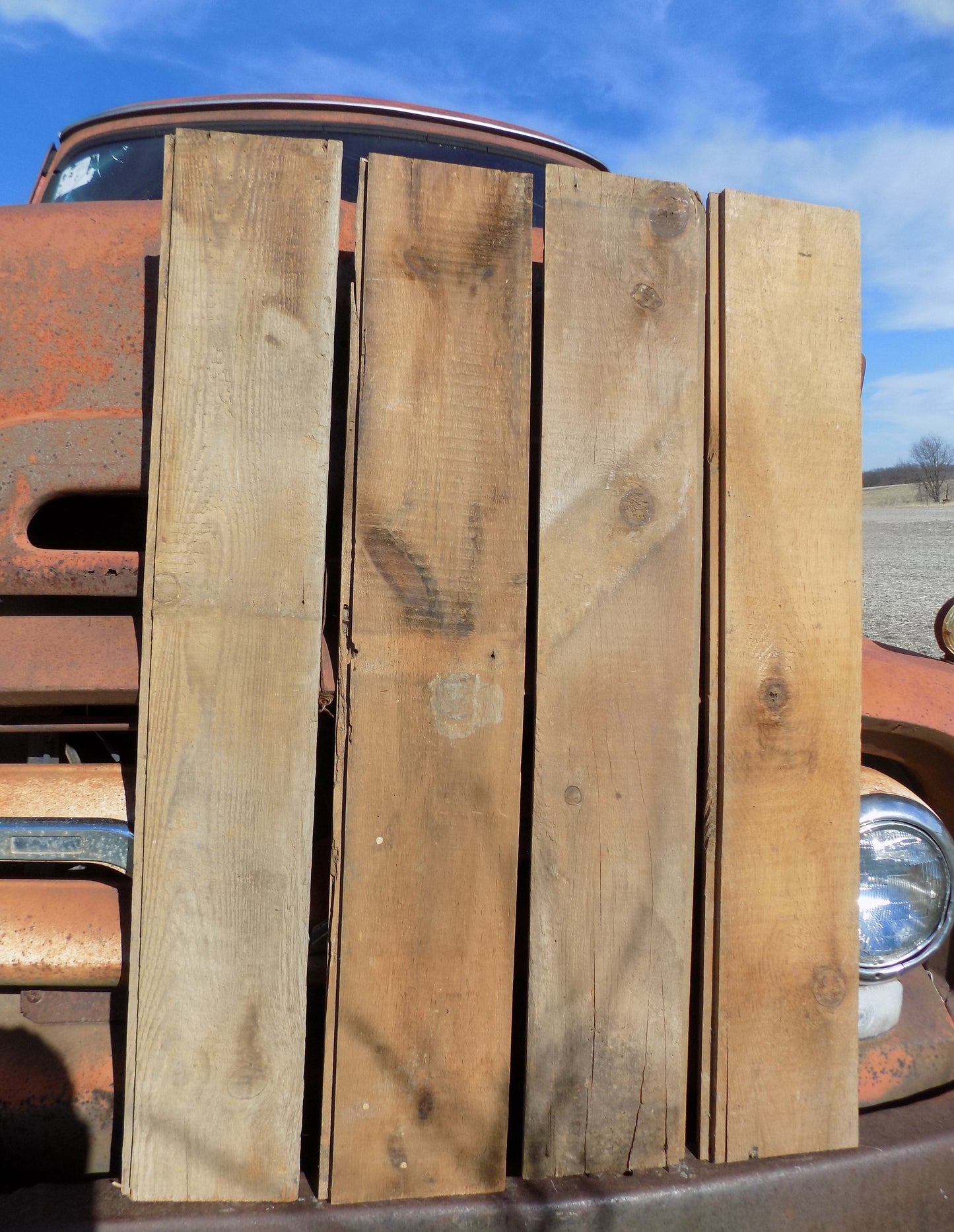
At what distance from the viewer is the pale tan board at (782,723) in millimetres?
1430

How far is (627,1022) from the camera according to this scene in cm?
139

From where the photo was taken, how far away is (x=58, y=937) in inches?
52.0

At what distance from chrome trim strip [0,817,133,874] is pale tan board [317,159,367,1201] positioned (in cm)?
29

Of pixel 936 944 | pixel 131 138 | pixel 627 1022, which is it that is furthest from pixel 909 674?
pixel 131 138

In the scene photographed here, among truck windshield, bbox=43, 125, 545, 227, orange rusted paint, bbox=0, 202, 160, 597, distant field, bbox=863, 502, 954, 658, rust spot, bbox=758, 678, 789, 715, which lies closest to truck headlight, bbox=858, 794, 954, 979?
rust spot, bbox=758, 678, 789, 715

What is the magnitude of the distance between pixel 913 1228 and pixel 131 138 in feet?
10.0

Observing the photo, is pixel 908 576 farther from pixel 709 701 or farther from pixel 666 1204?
pixel 666 1204

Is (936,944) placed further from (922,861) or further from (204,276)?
(204,276)

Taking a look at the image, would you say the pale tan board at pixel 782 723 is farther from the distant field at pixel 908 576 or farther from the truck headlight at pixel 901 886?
the distant field at pixel 908 576

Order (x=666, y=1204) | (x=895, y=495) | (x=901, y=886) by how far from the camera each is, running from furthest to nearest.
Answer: (x=895, y=495), (x=901, y=886), (x=666, y=1204)

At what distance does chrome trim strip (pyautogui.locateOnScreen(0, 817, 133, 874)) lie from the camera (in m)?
1.29

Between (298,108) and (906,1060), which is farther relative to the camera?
(298,108)

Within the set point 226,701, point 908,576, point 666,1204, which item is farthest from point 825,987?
point 908,576

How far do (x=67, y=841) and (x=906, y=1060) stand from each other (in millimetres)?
1329
